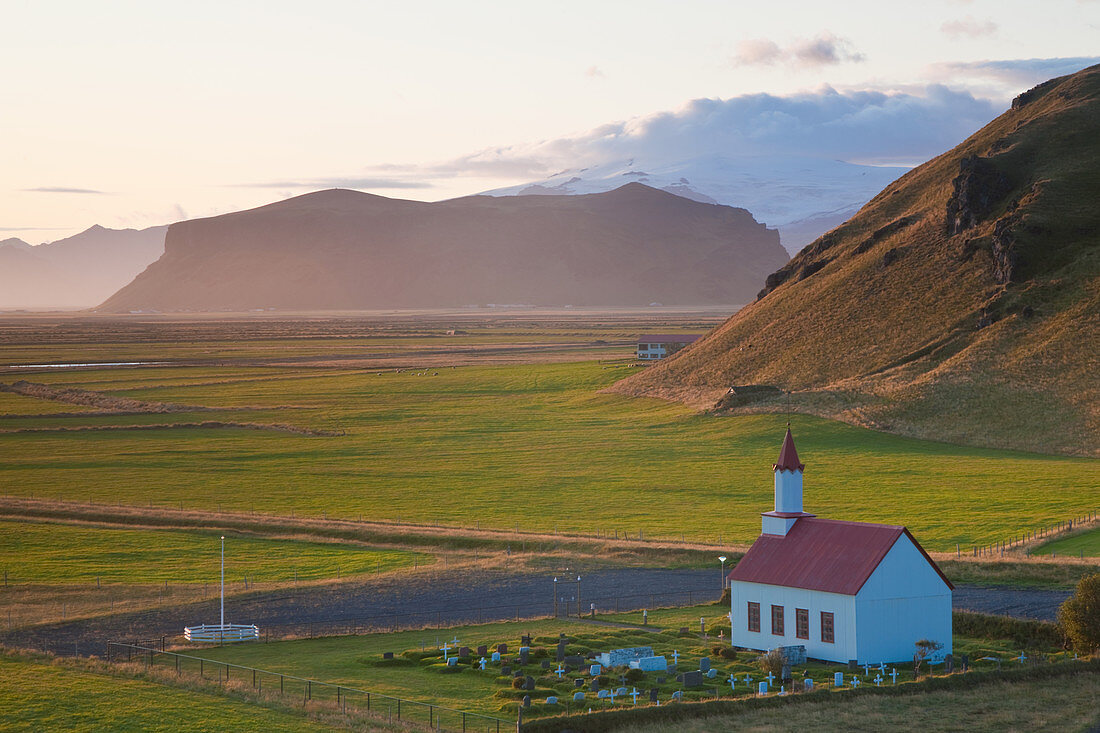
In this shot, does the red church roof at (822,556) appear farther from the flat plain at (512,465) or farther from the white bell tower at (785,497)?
the flat plain at (512,465)

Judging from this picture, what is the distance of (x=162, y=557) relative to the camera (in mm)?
70812

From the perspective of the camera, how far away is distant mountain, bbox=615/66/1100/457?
11738cm

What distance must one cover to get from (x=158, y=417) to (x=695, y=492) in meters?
69.4

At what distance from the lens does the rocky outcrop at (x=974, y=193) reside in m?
153

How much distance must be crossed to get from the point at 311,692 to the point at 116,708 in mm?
6460

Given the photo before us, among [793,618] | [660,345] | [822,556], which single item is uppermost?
[660,345]

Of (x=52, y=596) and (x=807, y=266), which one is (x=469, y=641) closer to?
(x=52, y=596)

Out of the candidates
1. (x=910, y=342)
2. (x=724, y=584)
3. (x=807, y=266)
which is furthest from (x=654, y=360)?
(x=724, y=584)

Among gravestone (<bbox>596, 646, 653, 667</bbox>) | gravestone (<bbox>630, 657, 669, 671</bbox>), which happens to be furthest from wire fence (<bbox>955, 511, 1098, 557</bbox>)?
gravestone (<bbox>596, 646, 653, 667</bbox>)

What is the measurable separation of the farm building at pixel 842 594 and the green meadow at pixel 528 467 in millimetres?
20396

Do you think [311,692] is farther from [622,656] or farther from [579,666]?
[622,656]

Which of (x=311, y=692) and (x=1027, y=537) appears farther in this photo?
(x=1027, y=537)

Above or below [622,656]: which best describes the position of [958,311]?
above

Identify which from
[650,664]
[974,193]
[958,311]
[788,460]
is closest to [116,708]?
[650,664]
